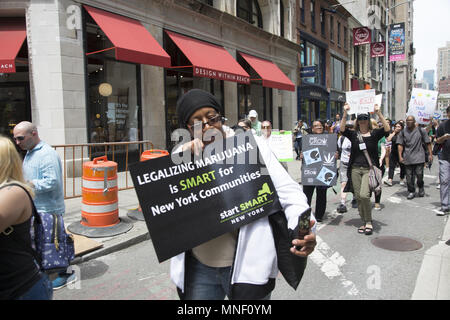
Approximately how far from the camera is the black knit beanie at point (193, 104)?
1962mm

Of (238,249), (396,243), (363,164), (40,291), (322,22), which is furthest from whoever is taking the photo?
(322,22)

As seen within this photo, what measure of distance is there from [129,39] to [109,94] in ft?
6.57

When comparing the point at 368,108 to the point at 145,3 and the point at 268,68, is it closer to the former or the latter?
the point at 145,3

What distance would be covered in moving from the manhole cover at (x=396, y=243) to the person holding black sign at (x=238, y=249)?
381cm

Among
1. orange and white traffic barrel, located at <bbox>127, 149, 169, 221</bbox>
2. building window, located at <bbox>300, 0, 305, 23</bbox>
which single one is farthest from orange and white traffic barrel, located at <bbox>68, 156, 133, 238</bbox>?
building window, located at <bbox>300, 0, 305, 23</bbox>

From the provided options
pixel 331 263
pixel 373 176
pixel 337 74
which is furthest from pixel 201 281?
pixel 337 74

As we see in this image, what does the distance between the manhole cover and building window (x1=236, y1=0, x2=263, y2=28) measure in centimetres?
1500

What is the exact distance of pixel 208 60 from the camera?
12984 mm

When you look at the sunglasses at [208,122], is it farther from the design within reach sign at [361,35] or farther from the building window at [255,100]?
the design within reach sign at [361,35]

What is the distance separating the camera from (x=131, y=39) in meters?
10.1

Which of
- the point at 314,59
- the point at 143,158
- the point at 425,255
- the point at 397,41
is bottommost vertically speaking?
the point at 425,255

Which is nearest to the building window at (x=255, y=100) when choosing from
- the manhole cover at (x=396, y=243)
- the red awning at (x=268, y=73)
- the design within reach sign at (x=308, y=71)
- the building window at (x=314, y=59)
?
the red awning at (x=268, y=73)

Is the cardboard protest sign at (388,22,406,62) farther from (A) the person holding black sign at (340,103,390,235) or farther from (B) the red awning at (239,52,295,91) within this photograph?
(A) the person holding black sign at (340,103,390,235)

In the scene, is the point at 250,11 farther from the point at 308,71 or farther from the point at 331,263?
the point at 331,263
